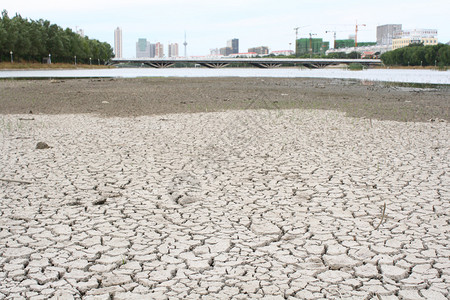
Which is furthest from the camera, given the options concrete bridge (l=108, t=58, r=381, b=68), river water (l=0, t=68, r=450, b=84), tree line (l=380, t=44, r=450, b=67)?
tree line (l=380, t=44, r=450, b=67)

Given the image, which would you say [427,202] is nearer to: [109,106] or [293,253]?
[293,253]

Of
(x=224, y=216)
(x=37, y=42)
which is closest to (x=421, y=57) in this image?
(x=37, y=42)

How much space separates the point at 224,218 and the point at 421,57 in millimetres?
102999

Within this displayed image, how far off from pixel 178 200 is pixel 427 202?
269cm

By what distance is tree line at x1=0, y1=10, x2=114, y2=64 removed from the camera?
60688 millimetres

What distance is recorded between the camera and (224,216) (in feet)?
13.9

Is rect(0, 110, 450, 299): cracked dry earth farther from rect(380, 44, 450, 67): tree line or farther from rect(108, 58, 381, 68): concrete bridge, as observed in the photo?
rect(380, 44, 450, 67): tree line

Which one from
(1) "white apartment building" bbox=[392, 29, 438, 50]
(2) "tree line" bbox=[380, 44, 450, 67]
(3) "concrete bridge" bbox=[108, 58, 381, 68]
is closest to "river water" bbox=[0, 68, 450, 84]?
(3) "concrete bridge" bbox=[108, 58, 381, 68]

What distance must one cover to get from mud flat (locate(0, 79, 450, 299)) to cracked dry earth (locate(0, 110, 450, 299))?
0.02 metres

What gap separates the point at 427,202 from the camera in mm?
4621

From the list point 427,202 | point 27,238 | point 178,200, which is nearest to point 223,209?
point 178,200

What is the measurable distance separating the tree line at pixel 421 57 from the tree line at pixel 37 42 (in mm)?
70701

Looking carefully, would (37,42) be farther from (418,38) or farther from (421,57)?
(418,38)

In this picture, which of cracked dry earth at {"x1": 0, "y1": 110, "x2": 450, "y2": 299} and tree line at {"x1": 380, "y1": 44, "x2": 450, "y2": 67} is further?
tree line at {"x1": 380, "y1": 44, "x2": 450, "y2": 67}
